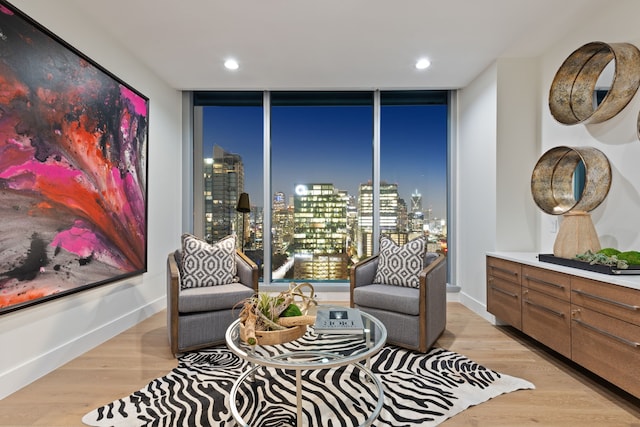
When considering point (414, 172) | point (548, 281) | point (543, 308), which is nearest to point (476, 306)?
point (543, 308)

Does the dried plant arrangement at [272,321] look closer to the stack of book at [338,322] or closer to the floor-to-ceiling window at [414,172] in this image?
the stack of book at [338,322]

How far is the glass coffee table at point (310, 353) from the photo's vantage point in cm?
148

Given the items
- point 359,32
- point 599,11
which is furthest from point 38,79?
point 599,11

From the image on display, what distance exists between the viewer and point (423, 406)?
73.4 inches

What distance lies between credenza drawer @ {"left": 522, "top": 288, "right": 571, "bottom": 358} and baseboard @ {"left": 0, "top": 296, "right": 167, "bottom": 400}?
11.8ft

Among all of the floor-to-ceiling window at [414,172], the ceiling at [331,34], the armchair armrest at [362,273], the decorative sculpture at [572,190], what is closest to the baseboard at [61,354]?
the armchair armrest at [362,273]

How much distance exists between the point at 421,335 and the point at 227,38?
3068 mm

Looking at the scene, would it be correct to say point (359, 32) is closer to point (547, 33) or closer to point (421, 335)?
point (547, 33)

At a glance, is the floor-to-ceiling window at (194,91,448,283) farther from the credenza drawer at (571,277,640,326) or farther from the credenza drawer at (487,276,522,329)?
the credenza drawer at (571,277,640,326)

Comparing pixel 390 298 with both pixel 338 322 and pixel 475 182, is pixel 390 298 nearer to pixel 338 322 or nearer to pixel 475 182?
pixel 338 322

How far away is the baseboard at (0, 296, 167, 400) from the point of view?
6.59 feet

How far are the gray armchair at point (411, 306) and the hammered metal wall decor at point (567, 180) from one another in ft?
3.71

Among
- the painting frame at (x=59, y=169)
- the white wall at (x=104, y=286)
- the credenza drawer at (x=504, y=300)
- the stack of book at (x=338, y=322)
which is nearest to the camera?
the stack of book at (x=338, y=322)

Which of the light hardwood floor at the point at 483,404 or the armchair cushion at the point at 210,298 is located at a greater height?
the armchair cushion at the point at 210,298
